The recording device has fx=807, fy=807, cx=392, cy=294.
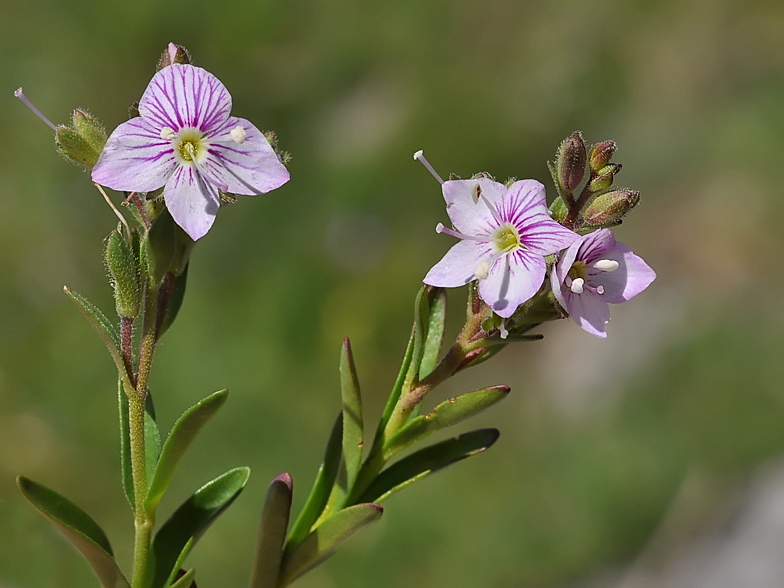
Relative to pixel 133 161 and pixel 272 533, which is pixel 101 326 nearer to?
pixel 133 161

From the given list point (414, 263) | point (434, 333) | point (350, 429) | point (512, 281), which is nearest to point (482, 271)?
point (512, 281)

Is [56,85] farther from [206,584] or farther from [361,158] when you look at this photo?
[206,584]

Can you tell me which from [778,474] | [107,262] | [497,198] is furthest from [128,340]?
[778,474]

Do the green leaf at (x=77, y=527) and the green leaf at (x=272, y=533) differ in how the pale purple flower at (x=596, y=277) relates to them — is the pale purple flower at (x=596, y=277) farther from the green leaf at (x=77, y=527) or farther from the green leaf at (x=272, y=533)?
the green leaf at (x=77, y=527)

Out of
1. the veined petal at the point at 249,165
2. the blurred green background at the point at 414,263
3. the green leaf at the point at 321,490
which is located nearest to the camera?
the veined petal at the point at 249,165

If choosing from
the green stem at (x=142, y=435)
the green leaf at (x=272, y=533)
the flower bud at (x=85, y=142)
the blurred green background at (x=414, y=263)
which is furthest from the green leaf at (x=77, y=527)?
the blurred green background at (x=414, y=263)

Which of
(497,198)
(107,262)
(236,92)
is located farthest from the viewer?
(236,92)
